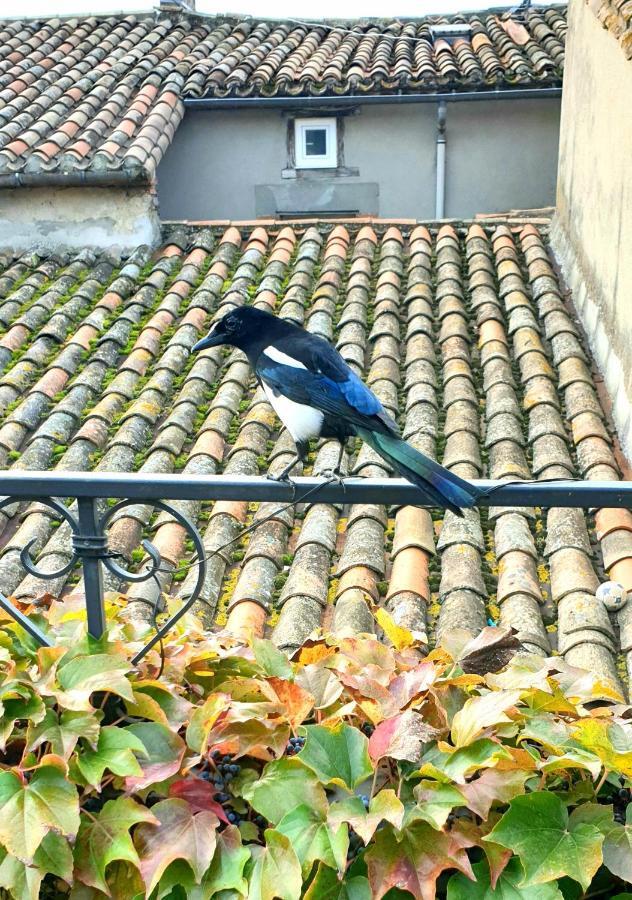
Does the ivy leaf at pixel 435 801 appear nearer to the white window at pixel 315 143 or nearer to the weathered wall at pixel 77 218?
the weathered wall at pixel 77 218

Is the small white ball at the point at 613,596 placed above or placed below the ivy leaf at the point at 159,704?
below

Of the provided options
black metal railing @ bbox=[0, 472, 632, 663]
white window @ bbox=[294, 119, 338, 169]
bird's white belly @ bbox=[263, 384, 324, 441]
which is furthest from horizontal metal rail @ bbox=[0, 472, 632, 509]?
white window @ bbox=[294, 119, 338, 169]

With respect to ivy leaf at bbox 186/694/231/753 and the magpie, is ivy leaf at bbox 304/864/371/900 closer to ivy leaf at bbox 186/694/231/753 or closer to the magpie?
ivy leaf at bbox 186/694/231/753

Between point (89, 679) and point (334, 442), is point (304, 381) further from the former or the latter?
point (334, 442)

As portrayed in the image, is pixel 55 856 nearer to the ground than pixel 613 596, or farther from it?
farther from it

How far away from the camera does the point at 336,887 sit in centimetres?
125

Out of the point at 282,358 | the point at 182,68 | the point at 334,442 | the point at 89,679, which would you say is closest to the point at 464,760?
the point at 89,679

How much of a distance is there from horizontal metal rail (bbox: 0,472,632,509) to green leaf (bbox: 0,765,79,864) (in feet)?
1.39

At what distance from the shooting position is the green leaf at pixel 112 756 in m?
1.32

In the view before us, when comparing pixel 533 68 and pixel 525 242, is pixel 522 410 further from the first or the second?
pixel 533 68

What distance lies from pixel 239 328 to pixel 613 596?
186 cm

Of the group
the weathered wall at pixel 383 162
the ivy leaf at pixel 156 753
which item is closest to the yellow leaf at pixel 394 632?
the ivy leaf at pixel 156 753

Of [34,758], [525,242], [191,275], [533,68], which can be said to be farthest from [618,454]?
[533,68]

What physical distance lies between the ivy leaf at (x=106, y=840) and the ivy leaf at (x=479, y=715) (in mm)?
400
